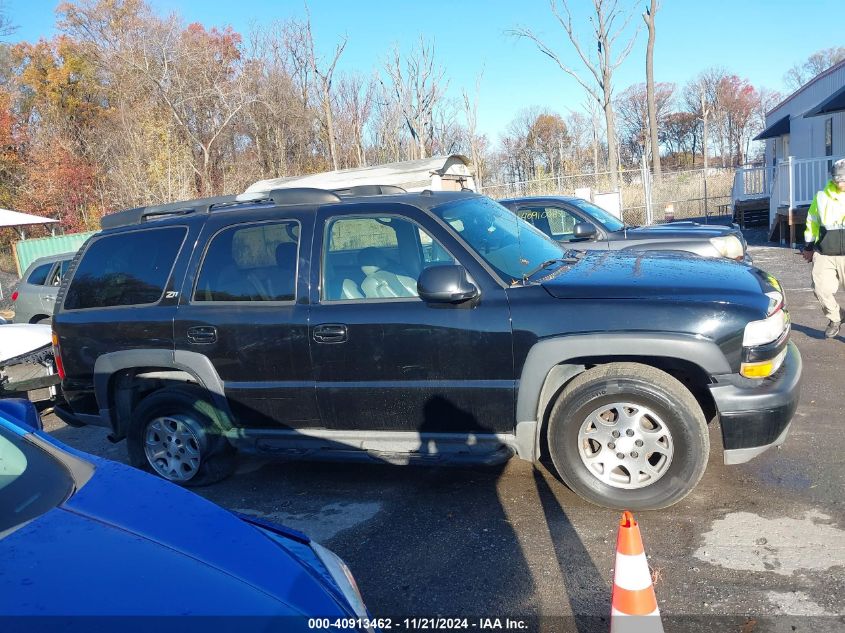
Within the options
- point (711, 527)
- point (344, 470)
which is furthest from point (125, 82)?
point (711, 527)

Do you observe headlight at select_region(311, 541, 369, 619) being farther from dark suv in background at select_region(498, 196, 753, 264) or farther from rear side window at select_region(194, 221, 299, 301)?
dark suv in background at select_region(498, 196, 753, 264)

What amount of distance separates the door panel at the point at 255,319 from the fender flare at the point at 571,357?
1.36 metres

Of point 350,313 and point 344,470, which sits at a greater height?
point 350,313

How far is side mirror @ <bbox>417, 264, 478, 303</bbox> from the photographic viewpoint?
3820 millimetres

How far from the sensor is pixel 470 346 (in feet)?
13.0

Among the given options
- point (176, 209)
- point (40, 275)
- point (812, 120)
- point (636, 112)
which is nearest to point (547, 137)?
point (636, 112)

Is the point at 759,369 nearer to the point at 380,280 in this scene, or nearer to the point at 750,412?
the point at 750,412

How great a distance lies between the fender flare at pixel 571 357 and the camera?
143 inches

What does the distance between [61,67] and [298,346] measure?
37325 millimetres

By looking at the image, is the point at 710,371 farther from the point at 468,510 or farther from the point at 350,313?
the point at 350,313

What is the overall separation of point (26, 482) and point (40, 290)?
11.0 meters

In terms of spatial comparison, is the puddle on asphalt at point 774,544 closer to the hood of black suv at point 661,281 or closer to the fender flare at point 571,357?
the fender flare at point 571,357

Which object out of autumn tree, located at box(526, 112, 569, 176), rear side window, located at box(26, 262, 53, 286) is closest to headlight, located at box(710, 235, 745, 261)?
rear side window, located at box(26, 262, 53, 286)

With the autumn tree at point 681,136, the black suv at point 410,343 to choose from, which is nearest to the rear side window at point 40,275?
the black suv at point 410,343
